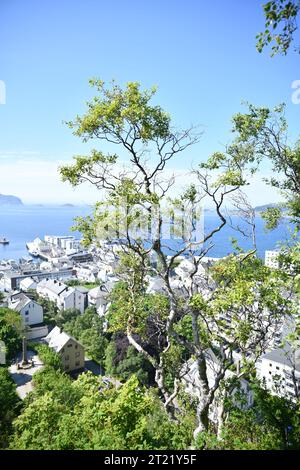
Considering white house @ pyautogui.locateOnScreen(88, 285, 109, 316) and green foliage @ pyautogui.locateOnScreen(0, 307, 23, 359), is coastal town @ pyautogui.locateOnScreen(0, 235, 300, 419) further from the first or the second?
green foliage @ pyautogui.locateOnScreen(0, 307, 23, 359)

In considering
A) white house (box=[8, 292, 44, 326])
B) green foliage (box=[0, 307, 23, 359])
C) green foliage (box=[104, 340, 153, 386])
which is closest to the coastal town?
white house (box=[8, 292, 44, 326])

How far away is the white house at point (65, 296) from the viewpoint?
27.7m

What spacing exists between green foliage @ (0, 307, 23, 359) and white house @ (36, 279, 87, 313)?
9.37 metres

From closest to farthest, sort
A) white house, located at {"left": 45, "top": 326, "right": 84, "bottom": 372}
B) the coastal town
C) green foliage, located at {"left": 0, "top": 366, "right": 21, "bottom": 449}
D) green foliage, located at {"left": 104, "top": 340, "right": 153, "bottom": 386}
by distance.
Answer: the coastal town → green foliage, located at {"left": 0, "top": 366, "right": 21, "bottom": 449} → green foliage, located at {"left": 104, "top": 340, "right": 153, "bottom": 386} → white house, located at {"left": 45, "top": 326, "right": 84, "bottom": 372}

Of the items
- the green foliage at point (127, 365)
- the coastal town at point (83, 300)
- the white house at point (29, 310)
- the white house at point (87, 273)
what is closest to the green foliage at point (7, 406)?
the coastal town at point (83, 300)

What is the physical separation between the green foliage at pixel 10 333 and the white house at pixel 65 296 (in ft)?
30.7

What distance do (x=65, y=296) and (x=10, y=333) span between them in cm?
1126

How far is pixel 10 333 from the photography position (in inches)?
642

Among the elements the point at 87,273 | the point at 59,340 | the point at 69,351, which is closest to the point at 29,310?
the point at 59,340

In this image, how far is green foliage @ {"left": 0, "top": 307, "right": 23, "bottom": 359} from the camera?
15648 millimetres

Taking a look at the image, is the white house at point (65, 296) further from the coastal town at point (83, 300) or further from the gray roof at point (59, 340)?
the gray roof at point (59, 340)
